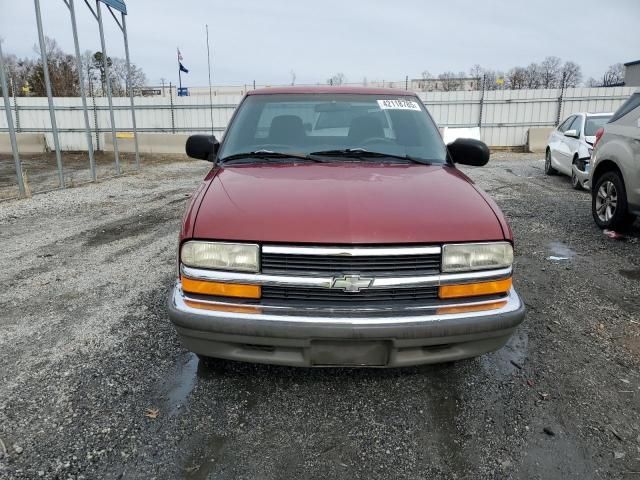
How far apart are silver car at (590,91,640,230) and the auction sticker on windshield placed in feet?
11.2

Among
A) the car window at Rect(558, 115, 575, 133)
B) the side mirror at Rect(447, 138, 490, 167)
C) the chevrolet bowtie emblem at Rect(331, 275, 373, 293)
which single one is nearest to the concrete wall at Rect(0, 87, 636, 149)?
the car window at Rect(558, 115, 575, 133)

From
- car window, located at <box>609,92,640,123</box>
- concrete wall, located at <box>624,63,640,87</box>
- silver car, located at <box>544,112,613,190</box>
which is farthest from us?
concrete wall, located at <box>624,63,640,87</box>

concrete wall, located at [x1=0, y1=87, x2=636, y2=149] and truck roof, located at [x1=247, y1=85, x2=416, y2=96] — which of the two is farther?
concrete wall, located at [x1=0, y1=87, x2=636, y2=149]

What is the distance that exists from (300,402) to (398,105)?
242cm

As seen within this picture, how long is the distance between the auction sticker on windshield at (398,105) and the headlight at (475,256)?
1762mm

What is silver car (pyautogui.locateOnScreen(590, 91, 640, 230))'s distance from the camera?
557 cm

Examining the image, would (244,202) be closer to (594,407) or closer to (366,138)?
(366,138)

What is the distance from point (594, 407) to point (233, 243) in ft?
7.16

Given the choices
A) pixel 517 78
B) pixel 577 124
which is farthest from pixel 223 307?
pixel 517 78

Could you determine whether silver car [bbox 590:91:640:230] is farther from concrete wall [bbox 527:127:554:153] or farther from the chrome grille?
concrete wall [bbox 527:127:554:153]

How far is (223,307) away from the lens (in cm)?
230

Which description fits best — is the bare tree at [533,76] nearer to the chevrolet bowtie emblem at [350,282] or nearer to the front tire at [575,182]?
the front tire at [575,182]

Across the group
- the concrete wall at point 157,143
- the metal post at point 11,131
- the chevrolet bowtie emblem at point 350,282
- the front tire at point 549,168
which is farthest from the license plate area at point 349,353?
the concrete wall at point 157,143

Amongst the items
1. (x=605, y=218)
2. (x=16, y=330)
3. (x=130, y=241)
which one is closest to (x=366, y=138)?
(x=16, y=330)
